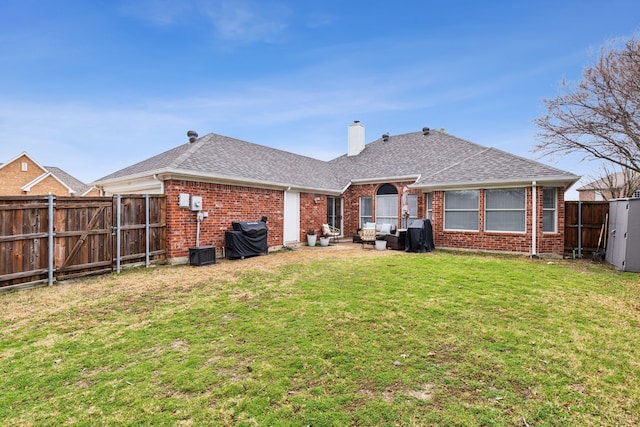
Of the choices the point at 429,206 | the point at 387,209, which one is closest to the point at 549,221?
the point at 429,206

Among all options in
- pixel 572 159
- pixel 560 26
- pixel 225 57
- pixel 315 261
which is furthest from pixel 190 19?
pixel 572 159

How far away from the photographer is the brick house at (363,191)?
34.1ft

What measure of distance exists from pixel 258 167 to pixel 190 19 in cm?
575

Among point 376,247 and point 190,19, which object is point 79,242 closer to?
point 190,19

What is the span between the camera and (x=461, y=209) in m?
12.7

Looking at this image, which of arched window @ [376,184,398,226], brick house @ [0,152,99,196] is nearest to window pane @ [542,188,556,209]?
arched window @ [376,184,398,226]

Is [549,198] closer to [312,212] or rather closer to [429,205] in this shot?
[429,205]

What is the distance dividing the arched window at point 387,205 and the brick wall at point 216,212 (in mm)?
5763

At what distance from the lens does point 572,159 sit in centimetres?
1589

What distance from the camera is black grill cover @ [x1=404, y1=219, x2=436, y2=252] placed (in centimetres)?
1221

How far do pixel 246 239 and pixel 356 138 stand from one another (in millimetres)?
12070

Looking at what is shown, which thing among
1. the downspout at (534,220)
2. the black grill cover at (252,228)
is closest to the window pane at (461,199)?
the downspout at (534,220)

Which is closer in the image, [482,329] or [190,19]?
[482,329]

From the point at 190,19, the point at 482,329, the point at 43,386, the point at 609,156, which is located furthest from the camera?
the point at 609,156
